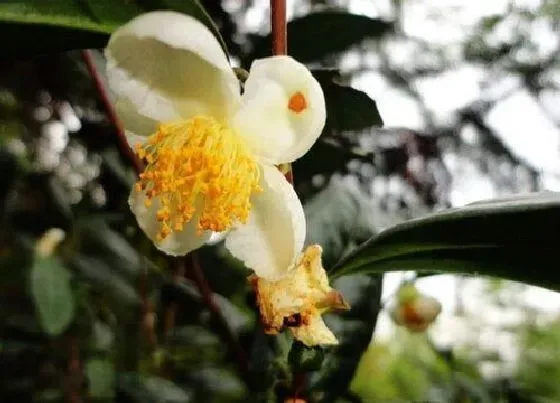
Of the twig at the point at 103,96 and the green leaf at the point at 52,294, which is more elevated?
the twig at the point at 103,96

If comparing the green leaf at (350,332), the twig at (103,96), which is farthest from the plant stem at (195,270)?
the green leaf at (350,332)

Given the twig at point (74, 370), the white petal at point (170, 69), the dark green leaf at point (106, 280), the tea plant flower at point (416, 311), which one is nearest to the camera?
the white petal at point (170, 69)

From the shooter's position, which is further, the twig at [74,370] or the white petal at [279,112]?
the twig at [74,370]

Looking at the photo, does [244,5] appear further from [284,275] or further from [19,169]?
[284,275]

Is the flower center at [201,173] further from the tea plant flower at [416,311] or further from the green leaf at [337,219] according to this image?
the tea plant flower at [416,311]

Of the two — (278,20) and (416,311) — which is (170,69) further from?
(416,311)

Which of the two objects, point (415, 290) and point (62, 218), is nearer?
point (415, 290)

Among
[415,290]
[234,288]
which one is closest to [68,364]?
[234,288]

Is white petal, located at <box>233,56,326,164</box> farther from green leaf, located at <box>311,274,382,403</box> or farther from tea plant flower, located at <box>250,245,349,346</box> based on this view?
green leaf, located at <box>311,274,382,403</box>
